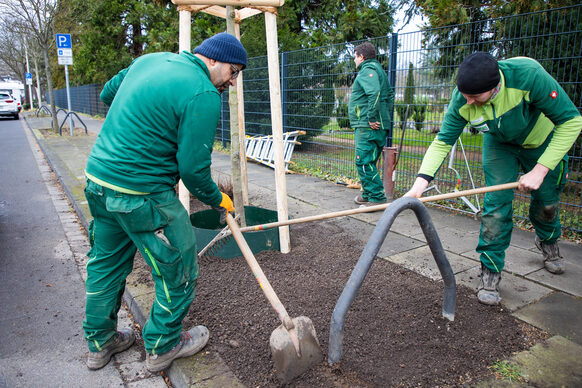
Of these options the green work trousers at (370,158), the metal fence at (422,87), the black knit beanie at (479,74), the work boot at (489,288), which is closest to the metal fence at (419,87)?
the metal fence at (422,87)

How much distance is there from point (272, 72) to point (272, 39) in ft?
0.93

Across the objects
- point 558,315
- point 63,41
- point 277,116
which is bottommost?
point 558,315

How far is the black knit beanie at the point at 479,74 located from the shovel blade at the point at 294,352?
1.72 m

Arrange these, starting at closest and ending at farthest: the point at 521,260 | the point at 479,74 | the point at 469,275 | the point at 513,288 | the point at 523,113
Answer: the point at 479,74, the point at 523,113, the point at 513,288, the point at 469,275, the point at 521,260

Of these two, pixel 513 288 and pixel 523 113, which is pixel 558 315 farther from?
pixel 523 113

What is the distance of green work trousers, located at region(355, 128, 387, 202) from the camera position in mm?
5754

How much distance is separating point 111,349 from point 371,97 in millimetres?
4199

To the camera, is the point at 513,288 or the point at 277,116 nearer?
the point at 513,288

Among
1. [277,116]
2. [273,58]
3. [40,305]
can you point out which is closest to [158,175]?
[277,116]

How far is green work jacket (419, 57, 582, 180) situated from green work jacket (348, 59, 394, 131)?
2.58m

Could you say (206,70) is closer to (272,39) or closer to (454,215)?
(272,39)

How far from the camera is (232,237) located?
3746 mm

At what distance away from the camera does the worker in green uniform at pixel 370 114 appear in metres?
5.53

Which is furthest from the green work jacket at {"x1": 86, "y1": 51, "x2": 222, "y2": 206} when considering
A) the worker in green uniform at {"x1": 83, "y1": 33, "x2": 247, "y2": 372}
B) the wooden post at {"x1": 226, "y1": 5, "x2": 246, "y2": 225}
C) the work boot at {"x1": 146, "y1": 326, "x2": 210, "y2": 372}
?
the wooden post at {"x1": 226, "y1": 5, "x2": 246, "y2": 225}
